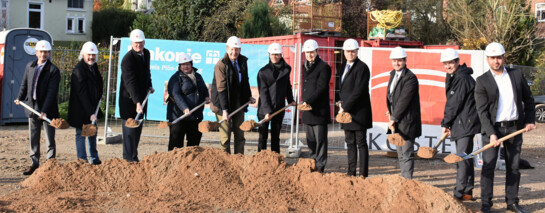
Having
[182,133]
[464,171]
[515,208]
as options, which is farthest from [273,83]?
[515,208]

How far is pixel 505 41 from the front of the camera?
26344mm

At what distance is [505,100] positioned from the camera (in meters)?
6.85

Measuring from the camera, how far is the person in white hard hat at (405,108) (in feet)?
25.0

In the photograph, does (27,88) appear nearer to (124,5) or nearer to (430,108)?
(430,108)

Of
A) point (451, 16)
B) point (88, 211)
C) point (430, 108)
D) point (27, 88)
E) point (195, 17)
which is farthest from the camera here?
point (451, 16)

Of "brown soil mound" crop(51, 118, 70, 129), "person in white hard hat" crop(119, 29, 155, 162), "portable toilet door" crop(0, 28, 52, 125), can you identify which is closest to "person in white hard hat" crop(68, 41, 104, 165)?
"brown soil mound" crop(51, 118, 70, 129)

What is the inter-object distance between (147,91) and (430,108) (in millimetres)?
4900

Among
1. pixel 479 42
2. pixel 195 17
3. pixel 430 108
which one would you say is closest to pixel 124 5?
pixel 195 17

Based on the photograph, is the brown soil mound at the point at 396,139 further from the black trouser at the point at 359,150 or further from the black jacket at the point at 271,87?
the black jacket at the point at 271,87

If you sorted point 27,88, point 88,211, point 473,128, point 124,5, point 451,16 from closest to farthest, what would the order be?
point 88,211 → point 473,128 → point 27,88 → point 451,16 → point 124,5

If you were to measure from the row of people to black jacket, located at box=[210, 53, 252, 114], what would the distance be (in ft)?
0.05

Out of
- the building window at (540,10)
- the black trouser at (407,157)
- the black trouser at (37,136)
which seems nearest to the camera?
the black trouser at (407,157)

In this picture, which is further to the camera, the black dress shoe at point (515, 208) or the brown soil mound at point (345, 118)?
the brown soil mound at point (345, 118)

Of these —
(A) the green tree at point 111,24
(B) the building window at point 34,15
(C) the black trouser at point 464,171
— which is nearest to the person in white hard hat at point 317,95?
(C) the black trouser at point 464,171
